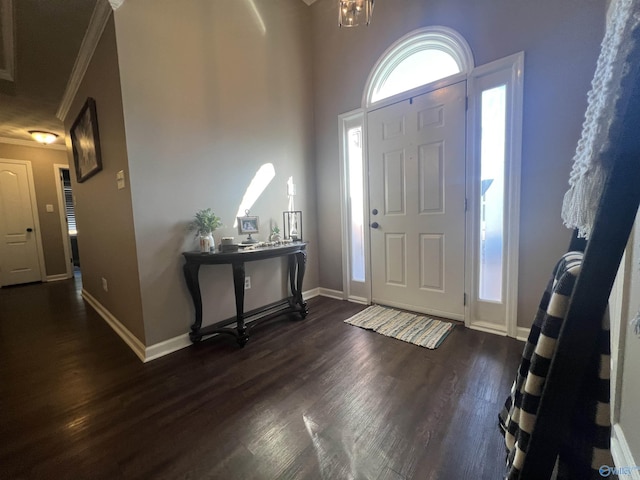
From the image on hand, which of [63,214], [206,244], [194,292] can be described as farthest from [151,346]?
[63,214]

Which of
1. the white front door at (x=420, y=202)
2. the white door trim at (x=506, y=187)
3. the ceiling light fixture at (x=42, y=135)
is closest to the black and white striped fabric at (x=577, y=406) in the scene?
the white door trim at (x=506, y=187)

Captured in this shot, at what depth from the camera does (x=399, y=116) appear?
243cm

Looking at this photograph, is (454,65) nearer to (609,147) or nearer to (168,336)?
(609,147)

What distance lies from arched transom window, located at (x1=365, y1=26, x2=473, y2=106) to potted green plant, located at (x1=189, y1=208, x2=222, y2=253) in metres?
1.90

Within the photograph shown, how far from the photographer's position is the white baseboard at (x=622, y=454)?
839 mm

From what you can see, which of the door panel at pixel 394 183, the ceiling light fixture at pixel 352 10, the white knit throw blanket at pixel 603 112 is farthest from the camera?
the door panel at pixel 394 183

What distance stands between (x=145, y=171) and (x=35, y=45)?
1719mm

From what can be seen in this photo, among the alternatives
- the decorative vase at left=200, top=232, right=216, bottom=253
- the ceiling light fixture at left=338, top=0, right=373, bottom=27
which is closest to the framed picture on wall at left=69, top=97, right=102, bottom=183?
the decorative vase at left=200, top=232, right=216, bottom=253

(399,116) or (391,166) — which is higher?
(399,116)

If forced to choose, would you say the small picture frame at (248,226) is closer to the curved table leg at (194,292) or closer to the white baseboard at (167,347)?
the curved table leg at (194,292)

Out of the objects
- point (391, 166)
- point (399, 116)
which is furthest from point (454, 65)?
point (391, 166)

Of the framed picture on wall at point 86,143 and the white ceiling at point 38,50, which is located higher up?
the white ceiling at point 38,50

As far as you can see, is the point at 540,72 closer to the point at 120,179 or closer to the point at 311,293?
the point at 311,293

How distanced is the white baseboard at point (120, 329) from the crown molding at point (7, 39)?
2.44 meters
